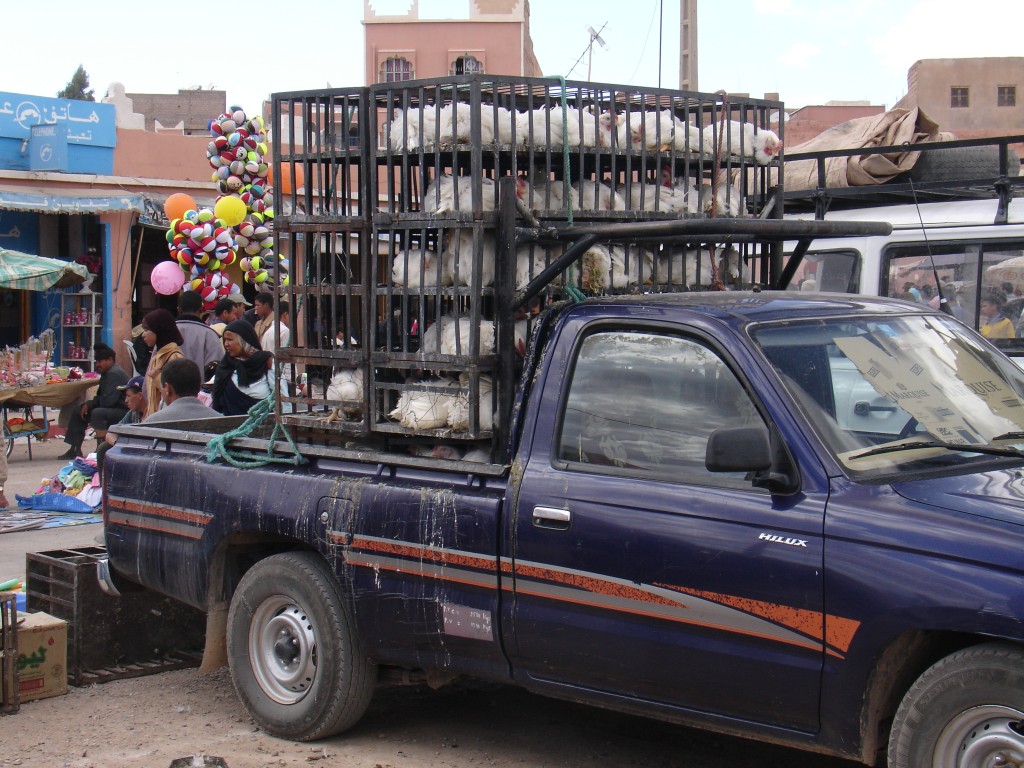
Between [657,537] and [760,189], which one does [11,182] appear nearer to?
[760,189]

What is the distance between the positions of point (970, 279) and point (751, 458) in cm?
562

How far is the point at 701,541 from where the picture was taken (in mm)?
3629

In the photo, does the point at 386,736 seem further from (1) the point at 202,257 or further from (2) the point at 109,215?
(2) the point at 109,215

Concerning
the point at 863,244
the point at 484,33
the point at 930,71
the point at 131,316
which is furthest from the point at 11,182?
the point at 930,71

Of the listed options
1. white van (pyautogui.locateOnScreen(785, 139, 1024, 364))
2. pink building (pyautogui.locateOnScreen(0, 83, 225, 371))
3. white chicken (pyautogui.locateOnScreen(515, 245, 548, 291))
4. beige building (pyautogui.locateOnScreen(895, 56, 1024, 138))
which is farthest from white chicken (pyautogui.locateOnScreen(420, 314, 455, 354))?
beige building (pyautogui.locateOnScreen(895, 56, 1024, 138))

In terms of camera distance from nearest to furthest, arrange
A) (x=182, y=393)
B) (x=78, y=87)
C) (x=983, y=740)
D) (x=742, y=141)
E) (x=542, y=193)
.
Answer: (x=983, y=740)
(x=542, y=193)
(x=742, y=141)
(x=182, y=393)
(x=78, y=87)

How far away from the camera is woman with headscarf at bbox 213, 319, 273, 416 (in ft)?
27.0

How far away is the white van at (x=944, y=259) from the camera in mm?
8242

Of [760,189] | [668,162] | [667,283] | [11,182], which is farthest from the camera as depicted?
[11,182]

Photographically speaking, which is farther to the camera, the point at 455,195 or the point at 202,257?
the point at 202,257

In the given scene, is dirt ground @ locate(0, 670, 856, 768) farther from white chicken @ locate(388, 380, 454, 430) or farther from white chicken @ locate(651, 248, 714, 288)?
white chicken @ locate(651, 248, 714, 288)

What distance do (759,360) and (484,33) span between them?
115 feet

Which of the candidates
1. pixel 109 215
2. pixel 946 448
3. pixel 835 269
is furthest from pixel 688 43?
pixel 946 448

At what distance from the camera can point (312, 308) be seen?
18.5ft
